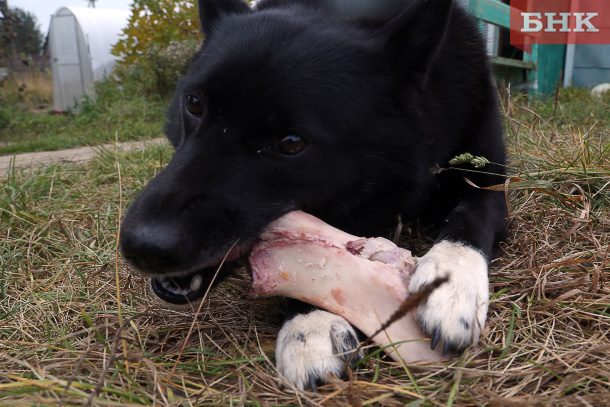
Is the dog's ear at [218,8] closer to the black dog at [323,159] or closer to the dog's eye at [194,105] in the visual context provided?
the black dog at [323,159]

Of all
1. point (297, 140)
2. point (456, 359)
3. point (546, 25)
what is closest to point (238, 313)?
point (297, 140)

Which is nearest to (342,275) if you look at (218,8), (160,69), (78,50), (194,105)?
(194,105)

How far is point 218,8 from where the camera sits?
6.51 feet

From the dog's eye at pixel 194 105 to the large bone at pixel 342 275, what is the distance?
1.46ft

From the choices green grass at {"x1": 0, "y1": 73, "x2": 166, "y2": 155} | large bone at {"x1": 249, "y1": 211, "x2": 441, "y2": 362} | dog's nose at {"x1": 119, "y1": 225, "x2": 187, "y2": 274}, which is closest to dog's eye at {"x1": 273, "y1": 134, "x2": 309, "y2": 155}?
large bone at {"x1": 249, "y1": 211, "x2": 441, "y2": 362}

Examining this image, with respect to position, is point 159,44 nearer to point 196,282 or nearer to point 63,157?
point 63,157

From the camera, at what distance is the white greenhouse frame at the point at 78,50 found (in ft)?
32.5

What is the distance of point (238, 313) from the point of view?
1475 mm

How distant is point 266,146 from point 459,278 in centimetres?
63

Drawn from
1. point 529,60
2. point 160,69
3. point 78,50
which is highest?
point 529,60

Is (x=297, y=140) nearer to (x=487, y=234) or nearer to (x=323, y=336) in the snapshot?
(x=323, y=336)

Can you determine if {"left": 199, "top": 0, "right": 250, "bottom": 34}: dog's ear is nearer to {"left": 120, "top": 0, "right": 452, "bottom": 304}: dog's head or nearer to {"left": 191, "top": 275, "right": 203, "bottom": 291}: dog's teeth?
{"left": 120, "top": 0, "right": 452, "bottom": 304}: dog's head

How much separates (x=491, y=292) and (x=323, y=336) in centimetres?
56

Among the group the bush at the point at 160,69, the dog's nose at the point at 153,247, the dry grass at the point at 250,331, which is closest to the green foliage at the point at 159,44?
the bush at the point at 160,69
